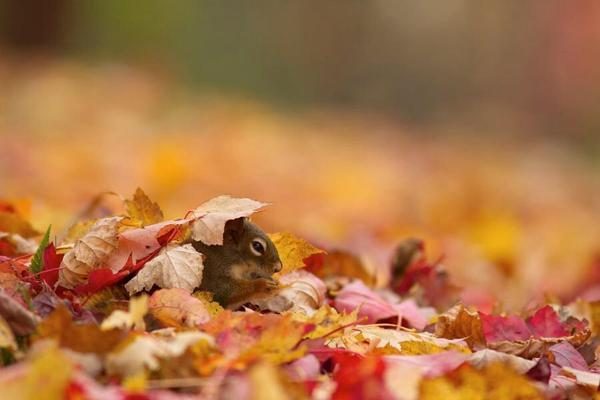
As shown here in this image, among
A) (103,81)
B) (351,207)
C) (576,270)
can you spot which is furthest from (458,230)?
(103,81)

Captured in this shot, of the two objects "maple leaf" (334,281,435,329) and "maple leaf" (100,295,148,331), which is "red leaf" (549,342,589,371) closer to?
"maple leaf" (334,281,435,329)

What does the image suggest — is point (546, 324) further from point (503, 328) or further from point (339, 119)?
point (339, 119)

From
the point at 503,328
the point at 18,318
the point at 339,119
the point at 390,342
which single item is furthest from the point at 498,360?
the point at 339,119

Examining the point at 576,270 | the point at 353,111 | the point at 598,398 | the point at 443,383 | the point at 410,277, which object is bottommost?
the point at 353,111

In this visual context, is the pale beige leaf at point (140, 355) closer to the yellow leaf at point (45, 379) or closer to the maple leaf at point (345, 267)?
the yellow leaf at point (45, 379)

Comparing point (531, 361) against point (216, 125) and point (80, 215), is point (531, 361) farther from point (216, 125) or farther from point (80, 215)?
point (216, 125)

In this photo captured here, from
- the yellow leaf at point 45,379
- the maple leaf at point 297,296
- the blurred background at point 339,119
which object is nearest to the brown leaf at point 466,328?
the maple leaf at point 297,296

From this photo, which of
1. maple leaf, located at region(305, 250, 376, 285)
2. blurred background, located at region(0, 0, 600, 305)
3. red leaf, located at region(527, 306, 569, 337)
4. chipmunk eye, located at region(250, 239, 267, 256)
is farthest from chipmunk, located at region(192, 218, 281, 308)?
blurred background, located at region(0, 0, 600, 305)

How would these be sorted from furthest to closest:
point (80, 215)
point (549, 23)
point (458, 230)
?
point (549, 23), point (458, 230), point (80, 215)
